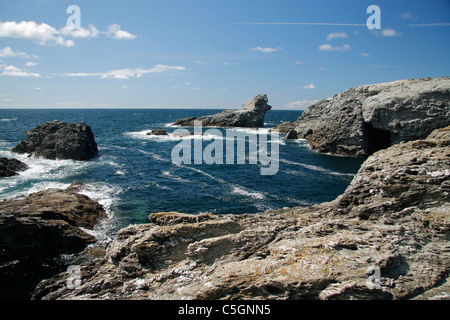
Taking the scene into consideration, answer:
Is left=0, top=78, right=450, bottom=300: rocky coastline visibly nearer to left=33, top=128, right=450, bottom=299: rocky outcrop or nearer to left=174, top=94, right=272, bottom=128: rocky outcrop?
left=33, top=128, right=450, bottom=299: rocky outcrop

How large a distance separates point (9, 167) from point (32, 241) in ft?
86.4

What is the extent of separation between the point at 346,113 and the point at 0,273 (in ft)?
188

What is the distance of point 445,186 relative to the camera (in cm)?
1059

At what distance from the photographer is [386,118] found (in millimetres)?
49500

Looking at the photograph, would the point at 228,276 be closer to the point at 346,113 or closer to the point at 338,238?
the point at 338,238

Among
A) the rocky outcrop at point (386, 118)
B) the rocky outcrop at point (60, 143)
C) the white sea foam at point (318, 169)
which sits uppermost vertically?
the rocky outcrop at point (386, 118)

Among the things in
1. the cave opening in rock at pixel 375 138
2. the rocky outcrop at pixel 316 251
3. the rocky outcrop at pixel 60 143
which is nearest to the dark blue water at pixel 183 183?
the rocky outcrop at pixel 60 143

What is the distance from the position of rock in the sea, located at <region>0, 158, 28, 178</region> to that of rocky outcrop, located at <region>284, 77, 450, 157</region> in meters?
53.8

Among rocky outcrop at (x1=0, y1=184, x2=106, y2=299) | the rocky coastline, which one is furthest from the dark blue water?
the rocky coastline

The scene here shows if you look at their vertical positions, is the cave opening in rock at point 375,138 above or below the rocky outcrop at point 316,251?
above

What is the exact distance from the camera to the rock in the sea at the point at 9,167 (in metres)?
34.1

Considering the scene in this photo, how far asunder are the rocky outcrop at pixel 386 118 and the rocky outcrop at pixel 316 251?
41.6 metres

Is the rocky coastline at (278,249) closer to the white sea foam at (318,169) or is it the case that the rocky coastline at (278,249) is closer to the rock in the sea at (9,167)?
the rock in the sea at (9,167)
